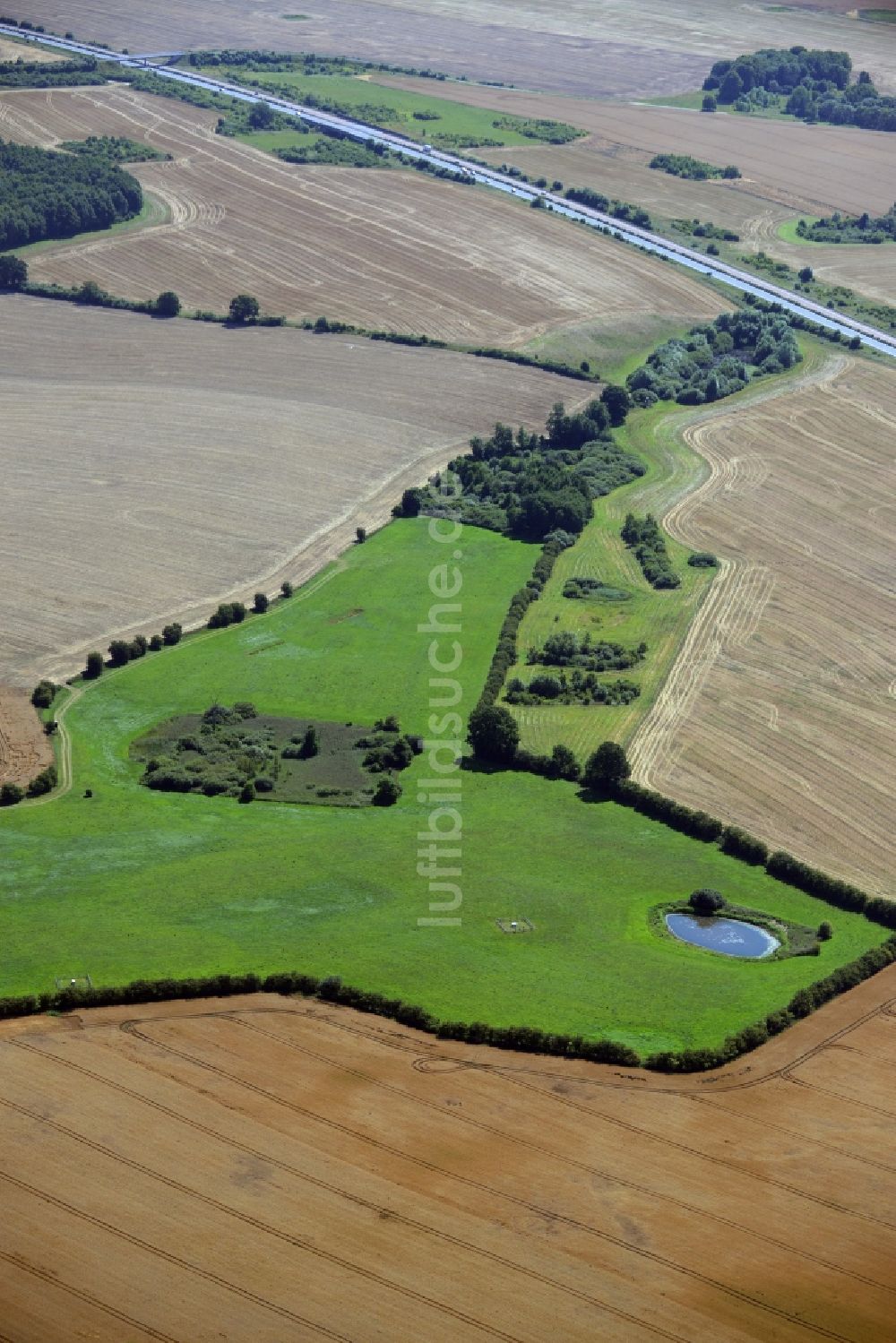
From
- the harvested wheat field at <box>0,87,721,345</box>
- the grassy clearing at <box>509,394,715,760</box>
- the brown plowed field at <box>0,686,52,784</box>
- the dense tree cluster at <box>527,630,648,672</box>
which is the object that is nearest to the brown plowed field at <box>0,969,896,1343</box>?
the brown plowed field at <box>0,686,52,784</box>

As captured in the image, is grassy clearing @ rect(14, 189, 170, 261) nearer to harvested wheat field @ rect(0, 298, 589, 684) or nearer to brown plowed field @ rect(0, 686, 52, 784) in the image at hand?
harvested wheat field @ rect(0, 298, 589, 684)

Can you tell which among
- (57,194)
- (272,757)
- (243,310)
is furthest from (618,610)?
(57,194)

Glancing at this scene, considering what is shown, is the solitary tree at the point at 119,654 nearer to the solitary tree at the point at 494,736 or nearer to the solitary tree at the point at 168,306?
the solitary tree at the point at 494,736

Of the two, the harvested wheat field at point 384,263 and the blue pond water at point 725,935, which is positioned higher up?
the harvested wheat field at point 384,263

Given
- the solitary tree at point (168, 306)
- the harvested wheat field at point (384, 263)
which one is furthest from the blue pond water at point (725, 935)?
the solitary tree at point (168, 306)

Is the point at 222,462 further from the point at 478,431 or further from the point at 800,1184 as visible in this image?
the point at 800,1184

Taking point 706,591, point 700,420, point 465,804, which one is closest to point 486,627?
point 706,591

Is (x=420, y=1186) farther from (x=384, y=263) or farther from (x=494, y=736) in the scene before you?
(x=384, y=263)
